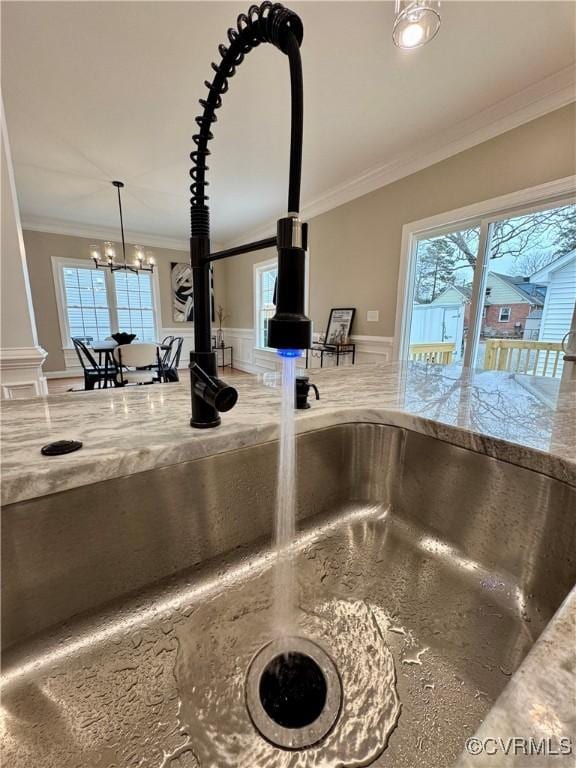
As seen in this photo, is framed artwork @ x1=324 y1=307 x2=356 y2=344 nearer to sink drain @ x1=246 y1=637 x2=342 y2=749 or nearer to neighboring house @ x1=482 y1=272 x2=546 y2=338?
neighboring house @ x1=482 y1=272 x2=546 y2=338

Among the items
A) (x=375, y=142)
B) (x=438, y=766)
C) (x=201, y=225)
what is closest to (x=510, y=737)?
(x=438, y=766)

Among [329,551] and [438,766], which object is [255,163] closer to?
[329,551]

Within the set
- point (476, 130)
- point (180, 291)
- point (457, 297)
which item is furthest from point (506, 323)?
point (180, 291)

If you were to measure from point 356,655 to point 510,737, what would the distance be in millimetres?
399

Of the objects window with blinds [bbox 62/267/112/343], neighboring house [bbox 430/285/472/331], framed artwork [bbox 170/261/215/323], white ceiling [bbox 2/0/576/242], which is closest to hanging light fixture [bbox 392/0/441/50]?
white ceiling [bbox 2/0/576/242]

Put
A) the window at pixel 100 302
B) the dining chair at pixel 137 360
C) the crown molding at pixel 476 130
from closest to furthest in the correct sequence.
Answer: the crown molding at pixel 476 130
the dining chair at pixel 137 360
the window at pixel 100 302

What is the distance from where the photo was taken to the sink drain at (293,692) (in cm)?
41

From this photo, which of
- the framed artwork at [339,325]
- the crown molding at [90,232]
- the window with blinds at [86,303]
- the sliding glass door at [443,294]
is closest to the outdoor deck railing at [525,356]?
the sliding glass door at [443,294]

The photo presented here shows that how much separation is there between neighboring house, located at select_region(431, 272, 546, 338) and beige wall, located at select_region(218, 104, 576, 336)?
2.18ft

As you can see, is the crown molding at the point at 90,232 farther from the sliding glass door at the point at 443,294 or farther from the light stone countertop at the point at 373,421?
the light stone countertop at the point at 373,421

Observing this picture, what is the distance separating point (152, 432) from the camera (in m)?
0.56

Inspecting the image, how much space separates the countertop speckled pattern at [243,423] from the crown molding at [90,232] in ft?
19.3

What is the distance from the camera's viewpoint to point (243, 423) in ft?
2.02

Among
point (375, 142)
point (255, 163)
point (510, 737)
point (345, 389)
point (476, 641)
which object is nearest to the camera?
point (510, 737)
